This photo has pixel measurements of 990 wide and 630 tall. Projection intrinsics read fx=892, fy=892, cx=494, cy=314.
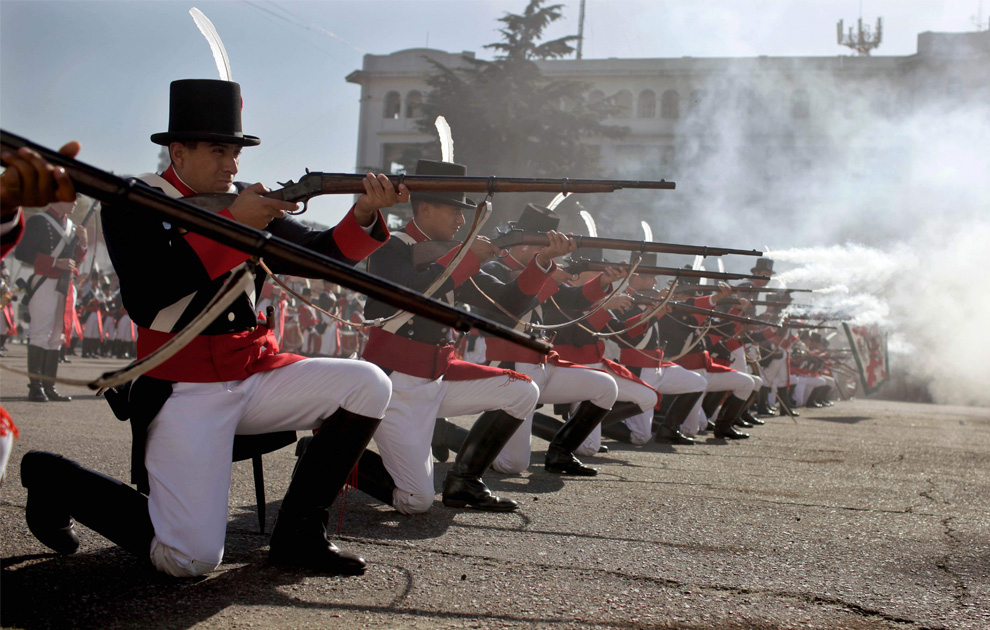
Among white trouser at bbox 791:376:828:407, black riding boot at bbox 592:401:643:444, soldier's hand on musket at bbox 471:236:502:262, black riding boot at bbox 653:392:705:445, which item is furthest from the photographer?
white trouser at bbox 791:376:828:407

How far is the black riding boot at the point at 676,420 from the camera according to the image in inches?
380

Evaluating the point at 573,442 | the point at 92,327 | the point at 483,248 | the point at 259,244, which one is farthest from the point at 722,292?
the point at 92,327

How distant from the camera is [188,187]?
12.1 feet

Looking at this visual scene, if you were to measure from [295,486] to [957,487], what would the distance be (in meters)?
5.32

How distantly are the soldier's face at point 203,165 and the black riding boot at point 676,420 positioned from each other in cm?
684

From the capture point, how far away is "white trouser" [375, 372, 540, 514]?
186 inches

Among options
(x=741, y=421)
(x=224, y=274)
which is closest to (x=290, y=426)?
(x=224, y=274)

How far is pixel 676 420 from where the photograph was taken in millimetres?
9680

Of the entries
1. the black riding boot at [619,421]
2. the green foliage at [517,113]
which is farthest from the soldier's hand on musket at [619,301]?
the green foliage at [517,113]

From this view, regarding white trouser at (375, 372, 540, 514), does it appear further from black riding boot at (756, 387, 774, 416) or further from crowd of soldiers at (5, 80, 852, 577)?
black riding boot at (756, 387, 774, 416)

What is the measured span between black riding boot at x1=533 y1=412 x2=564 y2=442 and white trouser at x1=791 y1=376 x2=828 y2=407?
1316 cm

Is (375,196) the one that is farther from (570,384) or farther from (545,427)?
(545,427)

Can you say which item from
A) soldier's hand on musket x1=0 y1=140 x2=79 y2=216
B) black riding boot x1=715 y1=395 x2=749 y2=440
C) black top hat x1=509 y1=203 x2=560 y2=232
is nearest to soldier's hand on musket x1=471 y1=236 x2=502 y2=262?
black top hat x1=509 y1=203 x2=560 y2=232

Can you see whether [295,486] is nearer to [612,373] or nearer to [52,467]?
[52,467]
